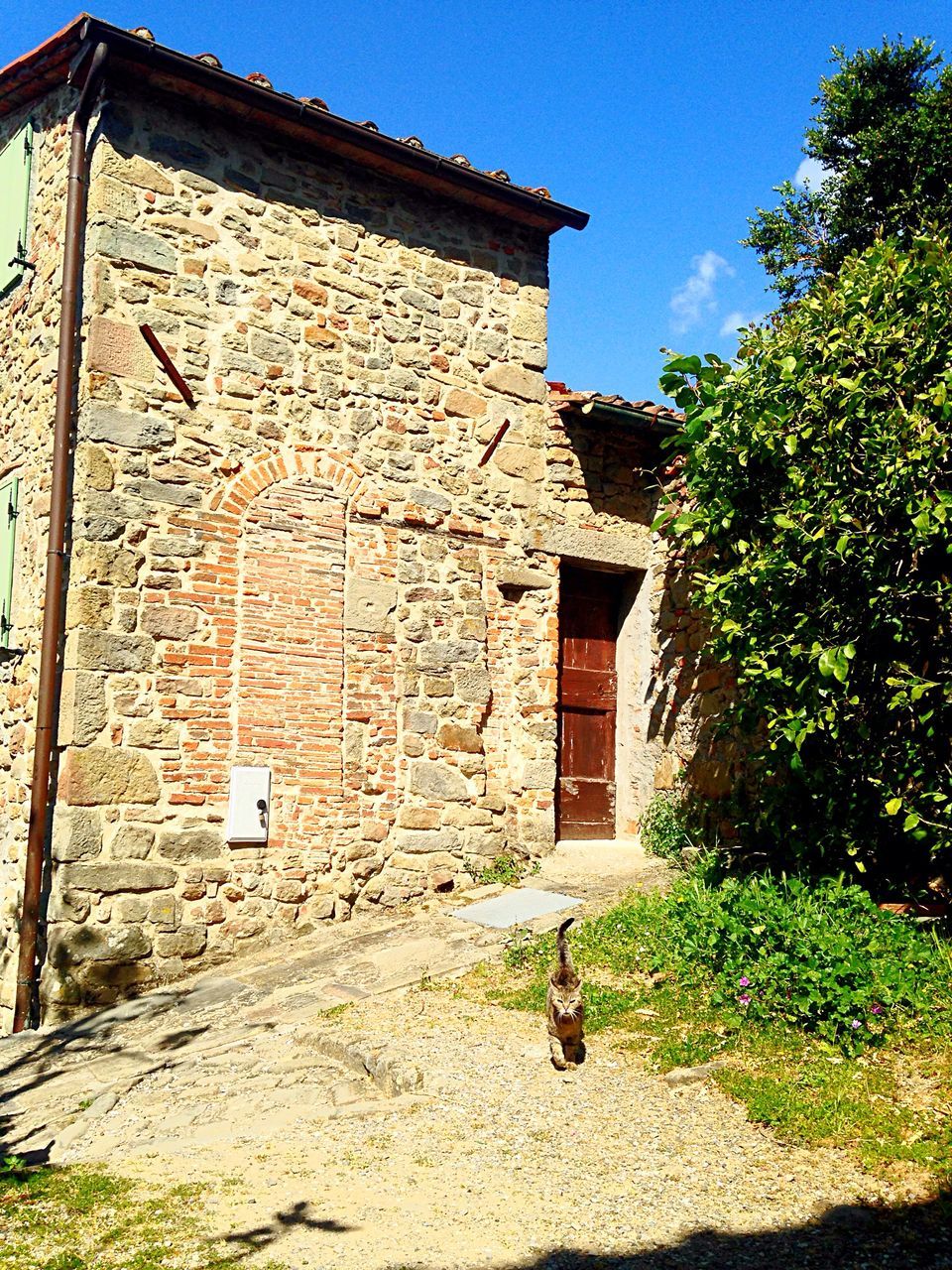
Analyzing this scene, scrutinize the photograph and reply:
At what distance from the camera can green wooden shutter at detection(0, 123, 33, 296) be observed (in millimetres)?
7840

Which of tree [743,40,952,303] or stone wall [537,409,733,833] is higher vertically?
tree [743,40,952,303]

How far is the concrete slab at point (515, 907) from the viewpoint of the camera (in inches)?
287

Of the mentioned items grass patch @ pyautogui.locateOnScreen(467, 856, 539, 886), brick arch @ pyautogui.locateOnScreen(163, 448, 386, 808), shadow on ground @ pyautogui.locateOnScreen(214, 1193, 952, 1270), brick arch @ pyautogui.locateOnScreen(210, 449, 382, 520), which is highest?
brick arch @ pyautogui.locateOnScreen(210, 449, 382, 520)

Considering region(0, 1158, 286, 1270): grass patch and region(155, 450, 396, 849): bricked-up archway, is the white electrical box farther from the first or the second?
region(0, 1158, 286, 1270): grass patch

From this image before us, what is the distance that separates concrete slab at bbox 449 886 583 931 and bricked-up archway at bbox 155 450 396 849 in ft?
3.40

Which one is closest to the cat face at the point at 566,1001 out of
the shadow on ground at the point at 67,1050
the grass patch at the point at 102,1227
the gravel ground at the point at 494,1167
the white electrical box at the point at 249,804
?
the gravel ground at the point at 494,1167

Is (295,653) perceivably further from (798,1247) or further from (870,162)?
(870,162)

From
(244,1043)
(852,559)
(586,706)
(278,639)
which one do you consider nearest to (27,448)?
(278,639)

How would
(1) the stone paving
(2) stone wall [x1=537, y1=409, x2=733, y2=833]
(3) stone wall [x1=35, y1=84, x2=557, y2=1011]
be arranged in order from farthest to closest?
1. (2) stone wall [x1=537, y1=409, x2=733, y2=833]
2. (3) stone wall [x1=35, y1=84, x2=557, y2=1011]
3. (1) the stone paving

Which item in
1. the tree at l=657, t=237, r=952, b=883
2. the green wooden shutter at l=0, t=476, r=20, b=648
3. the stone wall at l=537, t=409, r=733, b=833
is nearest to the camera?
the tree at l=657, t=237, r=952, b=883

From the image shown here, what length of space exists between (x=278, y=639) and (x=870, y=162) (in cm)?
870

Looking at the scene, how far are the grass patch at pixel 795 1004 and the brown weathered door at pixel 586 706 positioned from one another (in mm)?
3084

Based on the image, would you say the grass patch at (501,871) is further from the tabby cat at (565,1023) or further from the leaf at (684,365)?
the leaf at (684,365)

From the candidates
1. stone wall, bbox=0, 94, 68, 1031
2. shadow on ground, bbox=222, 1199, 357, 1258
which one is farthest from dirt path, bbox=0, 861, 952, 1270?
stone wall, bbox=0, 94, 68, 1031
